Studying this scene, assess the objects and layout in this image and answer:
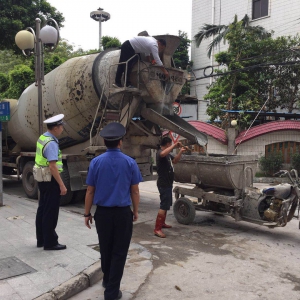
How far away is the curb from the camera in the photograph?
3.49 meters

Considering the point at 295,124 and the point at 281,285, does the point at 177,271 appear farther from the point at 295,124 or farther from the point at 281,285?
the point at 295,124

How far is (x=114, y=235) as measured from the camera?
11.2 feet

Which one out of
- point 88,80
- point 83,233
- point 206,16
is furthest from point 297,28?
point 83,233

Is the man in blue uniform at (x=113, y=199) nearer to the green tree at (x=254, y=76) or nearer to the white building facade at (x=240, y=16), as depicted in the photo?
the white building facade at (x=240, y=16)

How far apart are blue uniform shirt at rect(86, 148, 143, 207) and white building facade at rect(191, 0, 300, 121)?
12806mm

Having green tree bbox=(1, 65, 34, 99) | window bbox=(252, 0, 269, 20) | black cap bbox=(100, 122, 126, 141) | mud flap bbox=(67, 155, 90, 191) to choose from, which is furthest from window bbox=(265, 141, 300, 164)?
green tree bbox=(1, 65, 34, 99)

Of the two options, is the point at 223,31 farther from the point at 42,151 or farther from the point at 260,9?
the point at 42,151

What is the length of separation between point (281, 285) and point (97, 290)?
209 cm

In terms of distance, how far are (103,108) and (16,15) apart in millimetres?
7265

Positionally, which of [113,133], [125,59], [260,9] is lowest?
[113,133]

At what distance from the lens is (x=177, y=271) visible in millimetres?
4426

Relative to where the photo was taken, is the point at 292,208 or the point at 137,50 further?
the point at 137,50

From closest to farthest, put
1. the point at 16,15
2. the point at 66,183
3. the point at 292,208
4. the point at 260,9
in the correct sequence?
the point at 292,208, the point at 66,183, the point at 16,15, the point at 260,9

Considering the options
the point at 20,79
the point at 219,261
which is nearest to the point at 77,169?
the point at 219,261
